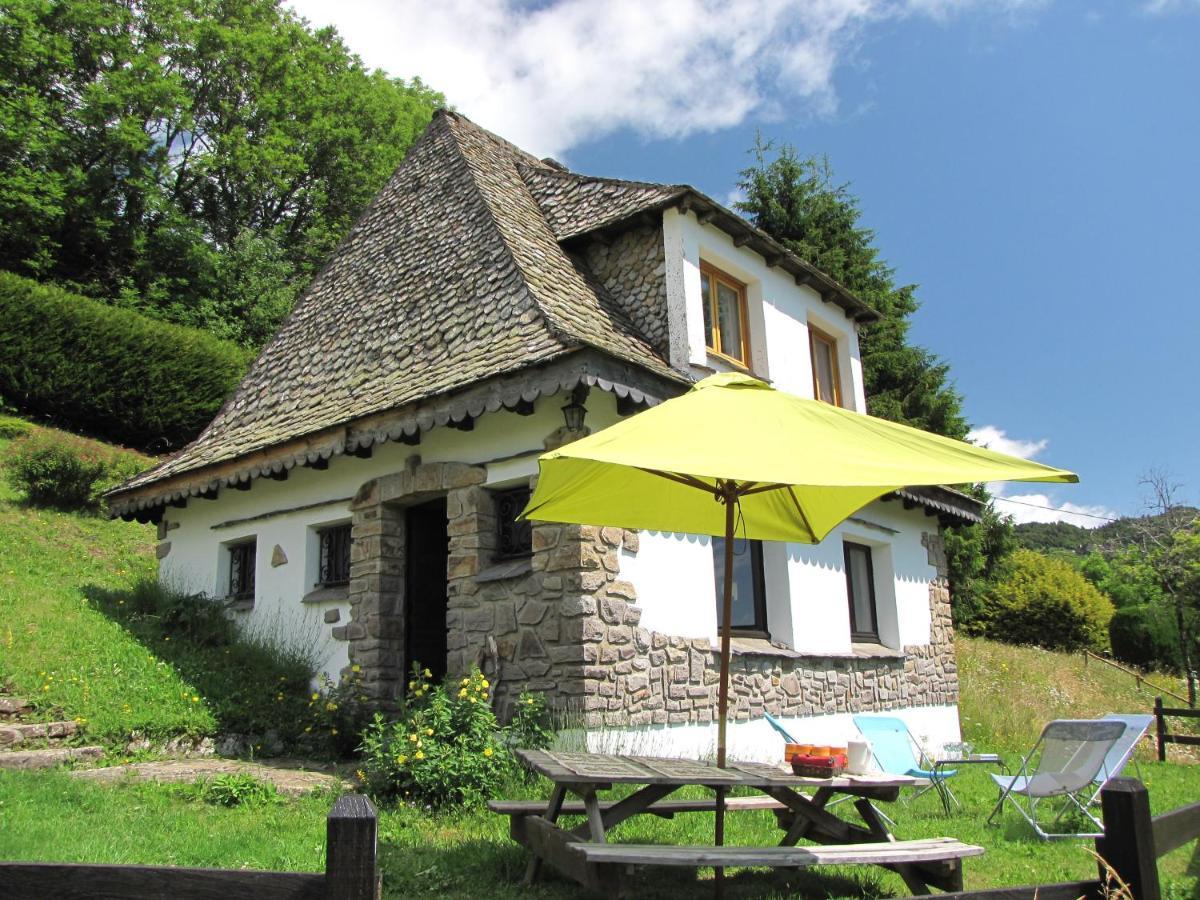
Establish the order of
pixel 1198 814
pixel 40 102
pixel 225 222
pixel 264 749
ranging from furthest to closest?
pixel 225 222 < pixel 40 102 < pixel 264 749 < pixel 1198 814

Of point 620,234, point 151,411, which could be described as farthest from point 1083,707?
point 151,411

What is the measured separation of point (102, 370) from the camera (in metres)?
16.8

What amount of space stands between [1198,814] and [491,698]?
490cm

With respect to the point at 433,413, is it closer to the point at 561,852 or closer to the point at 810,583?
the point at 561,852

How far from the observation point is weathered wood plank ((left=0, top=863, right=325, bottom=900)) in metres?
2.00

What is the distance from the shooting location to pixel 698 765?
446cm

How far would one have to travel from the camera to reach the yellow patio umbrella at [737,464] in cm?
362

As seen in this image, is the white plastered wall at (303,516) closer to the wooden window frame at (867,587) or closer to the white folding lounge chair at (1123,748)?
the white folding lounge chair at (1123,748)

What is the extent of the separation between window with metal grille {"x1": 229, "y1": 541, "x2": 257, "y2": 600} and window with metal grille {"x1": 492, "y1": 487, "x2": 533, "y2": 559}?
3.61m

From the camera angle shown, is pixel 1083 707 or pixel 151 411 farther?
pixel 151 411

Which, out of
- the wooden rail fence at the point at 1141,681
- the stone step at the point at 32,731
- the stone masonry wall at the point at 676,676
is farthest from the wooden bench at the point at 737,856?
the wooden rail fence at the point at 1141,681

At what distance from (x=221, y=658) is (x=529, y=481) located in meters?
3.65

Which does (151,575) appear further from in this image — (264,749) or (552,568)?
(552,568)

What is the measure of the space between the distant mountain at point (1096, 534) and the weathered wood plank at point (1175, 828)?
18.8 metres
